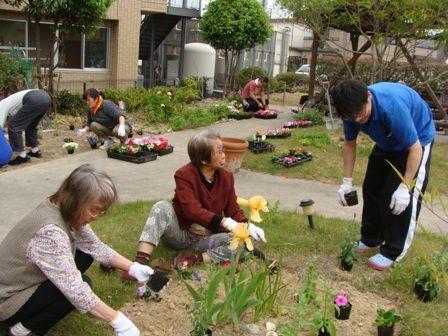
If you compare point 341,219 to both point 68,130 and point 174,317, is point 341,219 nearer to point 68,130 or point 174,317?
point 174,317

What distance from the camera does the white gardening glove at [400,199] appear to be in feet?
11.3

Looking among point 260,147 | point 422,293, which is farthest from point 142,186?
point 422,293

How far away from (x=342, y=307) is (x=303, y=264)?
32.4 inches

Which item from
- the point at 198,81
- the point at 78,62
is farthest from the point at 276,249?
the point at 198,81

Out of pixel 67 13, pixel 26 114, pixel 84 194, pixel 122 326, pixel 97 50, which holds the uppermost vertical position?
pixel 67 13

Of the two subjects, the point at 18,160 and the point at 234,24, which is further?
the point at 234,24

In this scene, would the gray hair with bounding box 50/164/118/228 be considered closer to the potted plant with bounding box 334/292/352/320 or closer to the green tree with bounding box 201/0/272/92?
the potted plant with bounding box 334/292/352/320

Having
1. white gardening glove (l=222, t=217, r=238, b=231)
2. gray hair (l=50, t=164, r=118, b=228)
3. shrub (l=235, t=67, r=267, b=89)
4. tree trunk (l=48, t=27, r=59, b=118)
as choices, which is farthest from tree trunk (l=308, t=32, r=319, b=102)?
gray hair (l=50, t=164, r=118, b=228)

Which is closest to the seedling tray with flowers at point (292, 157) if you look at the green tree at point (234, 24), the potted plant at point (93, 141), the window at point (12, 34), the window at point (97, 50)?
the potted plant at point (93, 141)

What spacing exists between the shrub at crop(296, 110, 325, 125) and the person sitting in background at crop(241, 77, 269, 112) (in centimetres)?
125

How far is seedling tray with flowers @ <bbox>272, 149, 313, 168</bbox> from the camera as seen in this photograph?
23.7 feet

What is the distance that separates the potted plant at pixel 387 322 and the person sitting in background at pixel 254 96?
9849 millimetres

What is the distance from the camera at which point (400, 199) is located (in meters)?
3.44

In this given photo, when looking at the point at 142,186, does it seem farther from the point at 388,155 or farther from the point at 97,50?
the point at 97,50
